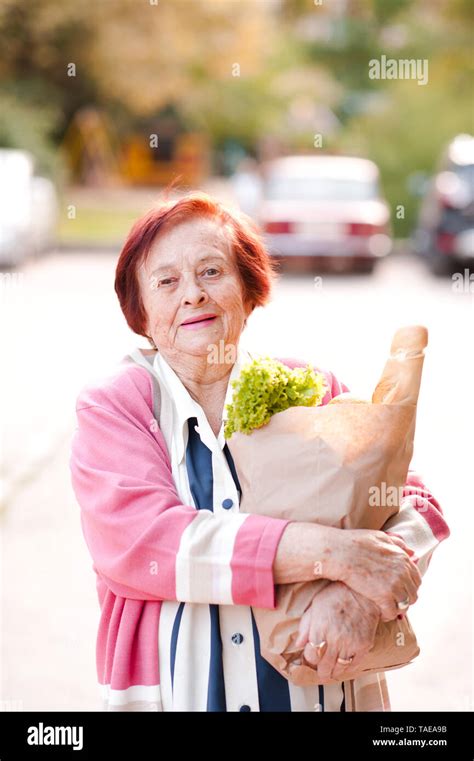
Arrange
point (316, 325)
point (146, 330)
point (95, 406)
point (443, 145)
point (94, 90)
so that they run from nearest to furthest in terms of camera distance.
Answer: point (95, 406) < point (146, 330) < point (316, 325) < point (443, 145) < point (94, 90)

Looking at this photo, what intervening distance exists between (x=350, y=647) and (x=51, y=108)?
31192mm

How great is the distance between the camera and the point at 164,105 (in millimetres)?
38000

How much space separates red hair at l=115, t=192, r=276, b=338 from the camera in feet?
7.54

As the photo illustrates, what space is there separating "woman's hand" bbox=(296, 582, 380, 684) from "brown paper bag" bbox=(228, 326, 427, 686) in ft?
0.07

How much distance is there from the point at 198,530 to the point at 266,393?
0.29 m

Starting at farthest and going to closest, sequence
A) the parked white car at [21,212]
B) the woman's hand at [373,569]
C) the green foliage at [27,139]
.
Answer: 1. the green foliage at [27,139]
2. the parked white car at [21,212]
3. the woman's hand at [373,569]

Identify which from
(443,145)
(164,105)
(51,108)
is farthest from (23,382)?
(164,105)

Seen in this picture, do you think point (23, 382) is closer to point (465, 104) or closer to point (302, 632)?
point (302, 632)

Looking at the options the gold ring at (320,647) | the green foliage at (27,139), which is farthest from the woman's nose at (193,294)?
the green foliage at (27,139)

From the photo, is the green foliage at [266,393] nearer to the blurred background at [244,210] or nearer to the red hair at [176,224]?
the red hair at [176,224]

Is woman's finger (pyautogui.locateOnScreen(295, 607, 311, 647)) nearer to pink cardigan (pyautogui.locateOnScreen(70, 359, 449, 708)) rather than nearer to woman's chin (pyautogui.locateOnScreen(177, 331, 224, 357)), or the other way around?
pink cardigan (pyautogui.locateOnScreen(70, 359, 449, 708))

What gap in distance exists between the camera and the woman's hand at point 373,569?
2.01m

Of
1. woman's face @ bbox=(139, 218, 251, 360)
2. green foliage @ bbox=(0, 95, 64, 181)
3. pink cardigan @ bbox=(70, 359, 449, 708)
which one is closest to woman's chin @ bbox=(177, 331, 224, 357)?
woman's face @ bbox=(139, 218, 251, 360)

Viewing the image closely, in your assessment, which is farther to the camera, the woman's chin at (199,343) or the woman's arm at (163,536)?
the woman's chin at (199,343)
